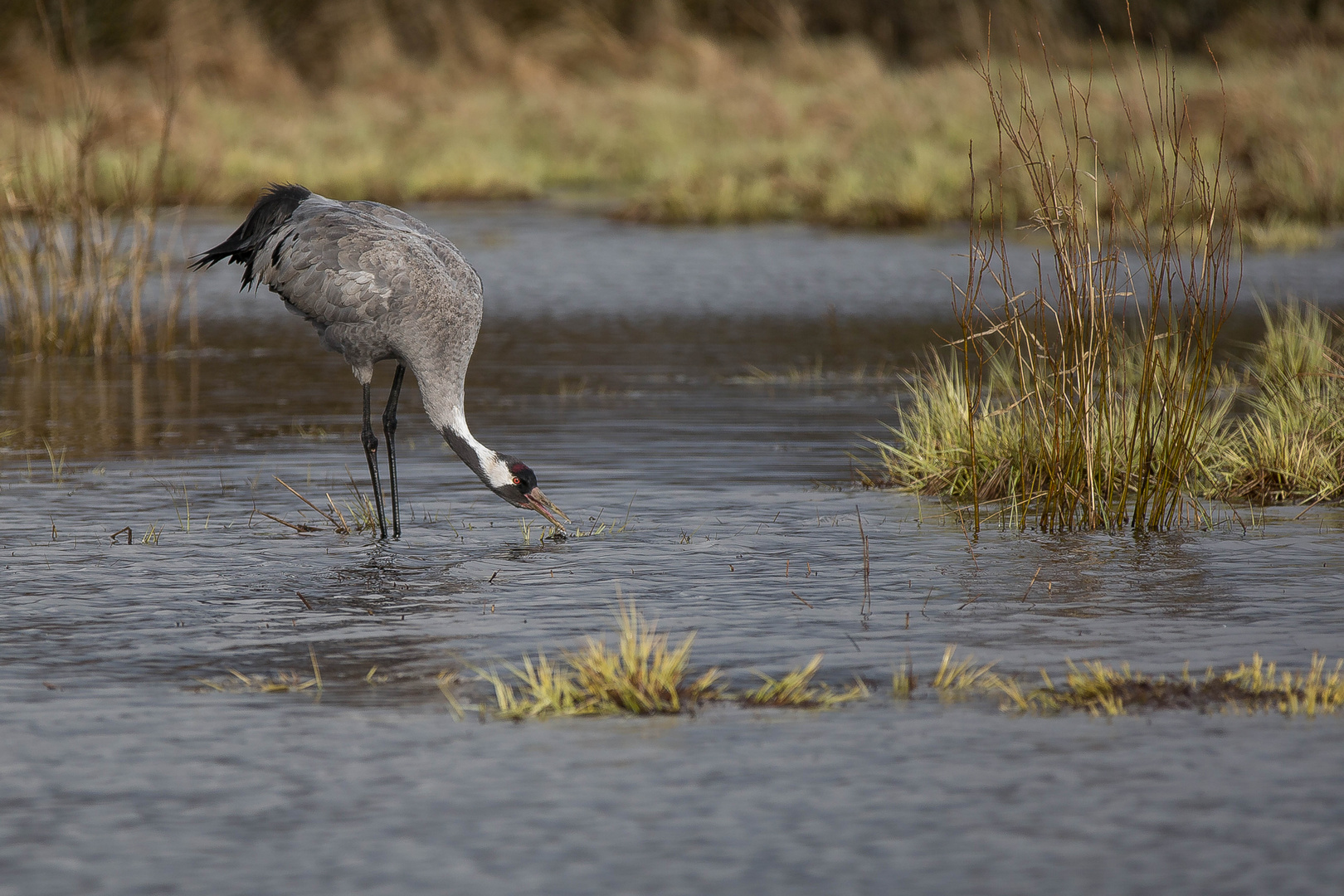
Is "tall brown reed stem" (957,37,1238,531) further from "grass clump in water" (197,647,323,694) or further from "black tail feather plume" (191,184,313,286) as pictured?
"black tail feather plume" (191,184,313,286)

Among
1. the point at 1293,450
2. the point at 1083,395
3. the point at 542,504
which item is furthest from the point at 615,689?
the point at 1293,450

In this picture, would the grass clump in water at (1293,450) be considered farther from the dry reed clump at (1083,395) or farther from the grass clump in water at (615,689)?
the grass clump in water at (615,689)

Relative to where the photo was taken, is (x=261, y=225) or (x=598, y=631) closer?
(x=598, y=631)

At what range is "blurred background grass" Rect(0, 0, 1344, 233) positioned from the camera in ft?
91.2

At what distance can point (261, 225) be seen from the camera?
33.3 feet

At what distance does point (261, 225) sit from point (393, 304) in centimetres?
132

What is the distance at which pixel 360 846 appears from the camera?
462 cm

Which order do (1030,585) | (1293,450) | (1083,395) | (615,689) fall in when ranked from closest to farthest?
(615,689) < (1030,585) < (1083,395) < (1293,450)

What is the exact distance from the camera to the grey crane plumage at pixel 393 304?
923cm

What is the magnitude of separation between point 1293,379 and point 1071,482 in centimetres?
268

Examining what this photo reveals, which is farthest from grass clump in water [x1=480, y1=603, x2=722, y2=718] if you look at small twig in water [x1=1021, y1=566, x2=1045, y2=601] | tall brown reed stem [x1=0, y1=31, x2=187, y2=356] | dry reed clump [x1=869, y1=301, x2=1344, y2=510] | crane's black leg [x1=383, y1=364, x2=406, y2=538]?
tall brown reed stem [x1=0, y1=31, x2=187, y2=356]

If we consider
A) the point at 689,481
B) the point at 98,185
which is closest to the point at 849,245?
the point at 98,185

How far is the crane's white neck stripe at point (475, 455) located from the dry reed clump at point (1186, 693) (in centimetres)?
353

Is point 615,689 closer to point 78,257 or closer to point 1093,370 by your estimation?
point 1093,370
